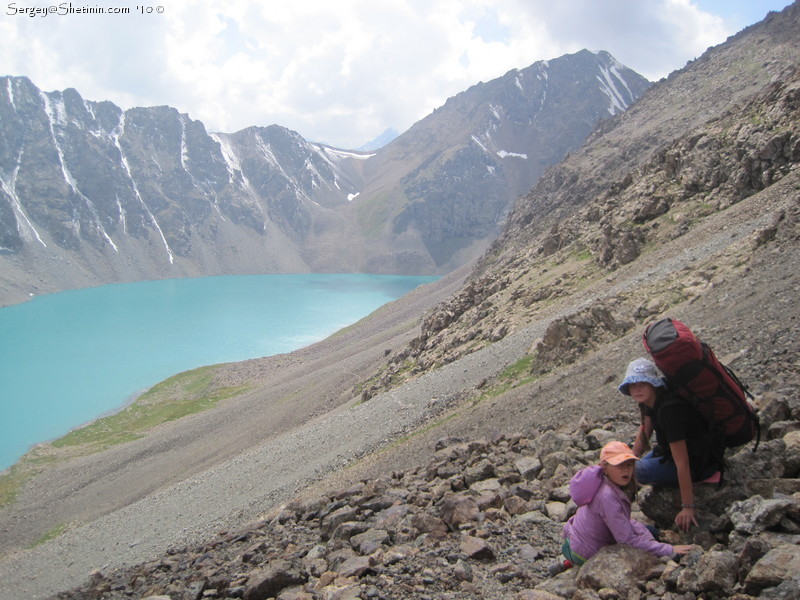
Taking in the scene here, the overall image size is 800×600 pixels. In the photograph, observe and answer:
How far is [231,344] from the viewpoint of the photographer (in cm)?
10562

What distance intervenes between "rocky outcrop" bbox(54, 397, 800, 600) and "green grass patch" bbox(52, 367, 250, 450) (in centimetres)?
5127

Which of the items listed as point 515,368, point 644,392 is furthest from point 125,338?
point 644,392

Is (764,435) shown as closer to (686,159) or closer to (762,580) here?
(762,580)

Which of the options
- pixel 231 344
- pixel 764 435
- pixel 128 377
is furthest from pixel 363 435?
pixel 231 344

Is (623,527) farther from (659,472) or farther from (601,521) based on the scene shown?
(659,472)

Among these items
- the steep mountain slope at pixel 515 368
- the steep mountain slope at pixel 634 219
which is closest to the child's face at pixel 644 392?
the steep mountain slope at pixel 515 368

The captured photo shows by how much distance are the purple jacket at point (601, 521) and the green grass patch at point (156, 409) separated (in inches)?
2313

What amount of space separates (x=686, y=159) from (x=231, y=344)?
8576cm

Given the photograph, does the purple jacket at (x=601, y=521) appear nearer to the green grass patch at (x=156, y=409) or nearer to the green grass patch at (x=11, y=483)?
the green grass patch at (x=11, y=483)

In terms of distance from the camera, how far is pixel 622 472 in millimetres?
6828

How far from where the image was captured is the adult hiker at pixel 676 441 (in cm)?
659

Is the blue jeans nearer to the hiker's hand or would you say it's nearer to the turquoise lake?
the hiker's hand

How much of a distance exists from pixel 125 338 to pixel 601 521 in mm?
119740

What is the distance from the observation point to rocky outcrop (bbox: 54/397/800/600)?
5680 millimetres
